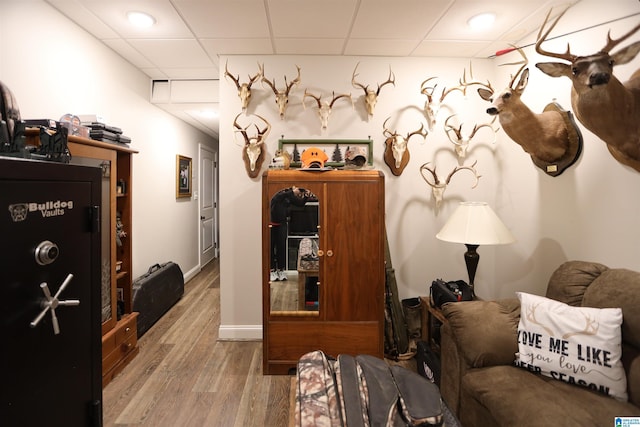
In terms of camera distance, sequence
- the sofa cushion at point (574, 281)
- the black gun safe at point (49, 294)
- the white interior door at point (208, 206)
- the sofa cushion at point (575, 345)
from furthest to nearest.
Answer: the white interior door at point (208, 206), the sofa cushion at point (574, 281), the sofa cushion at point (575, 345), the black gun safe at point (49, 294)

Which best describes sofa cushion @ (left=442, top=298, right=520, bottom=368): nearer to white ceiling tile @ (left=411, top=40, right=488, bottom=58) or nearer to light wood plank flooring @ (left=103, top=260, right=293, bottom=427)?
light wood plank flooring @ (left=103, top=260, right=293, bottom=427)

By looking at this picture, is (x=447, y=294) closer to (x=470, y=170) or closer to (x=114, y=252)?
(x=470, y=170)

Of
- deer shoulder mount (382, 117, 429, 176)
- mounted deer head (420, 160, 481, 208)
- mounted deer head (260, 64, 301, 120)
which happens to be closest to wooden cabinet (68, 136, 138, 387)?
mounted deer head (260, 64, 301, 120)

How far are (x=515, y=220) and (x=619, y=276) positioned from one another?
1.20m

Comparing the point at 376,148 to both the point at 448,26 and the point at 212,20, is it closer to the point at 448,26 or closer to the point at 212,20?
the point at 448,26

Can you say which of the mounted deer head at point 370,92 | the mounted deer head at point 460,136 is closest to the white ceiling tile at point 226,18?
the mounted deer head at point 370,92

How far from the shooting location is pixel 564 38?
6.88ft

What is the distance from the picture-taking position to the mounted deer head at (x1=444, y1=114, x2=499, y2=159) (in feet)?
9.11

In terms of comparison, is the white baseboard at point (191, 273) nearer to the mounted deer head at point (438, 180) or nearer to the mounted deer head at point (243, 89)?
the mounted deer head at point (243, 89)

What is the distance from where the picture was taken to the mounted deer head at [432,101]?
109 inches

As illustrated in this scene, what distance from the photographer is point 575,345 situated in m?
1.44

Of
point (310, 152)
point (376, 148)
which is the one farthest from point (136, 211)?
point (376, 148)

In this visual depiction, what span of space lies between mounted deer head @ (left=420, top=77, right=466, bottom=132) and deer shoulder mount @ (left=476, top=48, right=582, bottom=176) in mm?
665

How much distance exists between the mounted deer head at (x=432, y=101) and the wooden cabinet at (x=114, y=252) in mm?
2608
